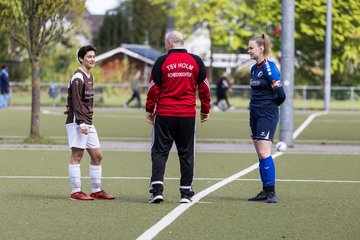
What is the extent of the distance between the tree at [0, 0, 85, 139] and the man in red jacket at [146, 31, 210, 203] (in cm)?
1042

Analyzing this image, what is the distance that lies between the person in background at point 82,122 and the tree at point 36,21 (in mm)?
9838

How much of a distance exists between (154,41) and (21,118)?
7269 cm

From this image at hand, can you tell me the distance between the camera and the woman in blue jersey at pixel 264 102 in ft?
37.5

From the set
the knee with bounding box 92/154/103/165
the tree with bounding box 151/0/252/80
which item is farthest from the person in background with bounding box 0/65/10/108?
the knee with bounding box 92/154/103/165

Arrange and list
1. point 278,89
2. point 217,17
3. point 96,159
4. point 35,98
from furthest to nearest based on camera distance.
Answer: point 217,17 → point 35,98 → point 96,159 → point 278,89

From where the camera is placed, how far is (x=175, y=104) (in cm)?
1108

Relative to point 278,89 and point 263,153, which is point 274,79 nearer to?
point 278,89

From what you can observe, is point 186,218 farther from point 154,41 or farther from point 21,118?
point 154,41

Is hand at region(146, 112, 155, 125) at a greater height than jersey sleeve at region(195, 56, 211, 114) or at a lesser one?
lesser

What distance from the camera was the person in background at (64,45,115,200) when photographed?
11.4m

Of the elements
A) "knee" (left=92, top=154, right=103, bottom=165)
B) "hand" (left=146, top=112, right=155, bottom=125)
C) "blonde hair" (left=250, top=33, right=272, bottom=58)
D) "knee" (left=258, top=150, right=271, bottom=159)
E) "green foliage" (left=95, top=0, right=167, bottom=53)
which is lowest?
"knee" (left=92, top=154, right=103, bottom=165)

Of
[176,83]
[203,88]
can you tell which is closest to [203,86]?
[203,88]

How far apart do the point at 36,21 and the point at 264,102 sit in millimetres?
10782

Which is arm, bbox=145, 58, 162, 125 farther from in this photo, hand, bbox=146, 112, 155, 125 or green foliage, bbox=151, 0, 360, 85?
green foliage, bbox=151, 0, 360, 85
